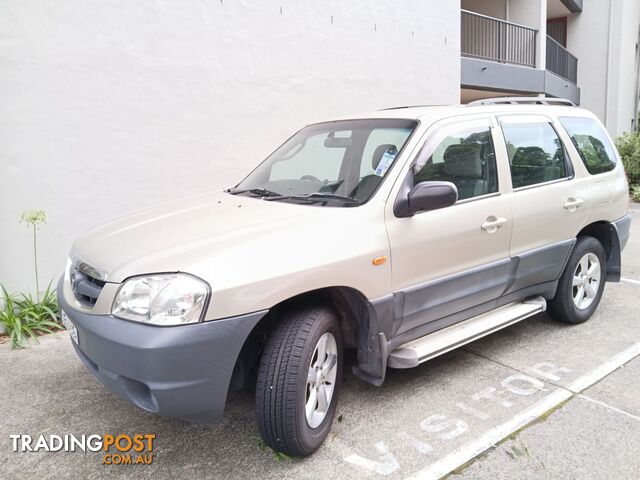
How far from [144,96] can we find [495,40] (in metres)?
10.6

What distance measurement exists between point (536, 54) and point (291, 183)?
12412mm

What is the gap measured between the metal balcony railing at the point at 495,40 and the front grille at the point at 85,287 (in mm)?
12418

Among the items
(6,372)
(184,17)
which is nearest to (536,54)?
(184,17)

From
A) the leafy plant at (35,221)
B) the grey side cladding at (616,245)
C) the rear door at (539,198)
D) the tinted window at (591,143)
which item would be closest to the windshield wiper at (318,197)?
the rear door at (539,198)

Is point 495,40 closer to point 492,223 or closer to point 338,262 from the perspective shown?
point 492,223

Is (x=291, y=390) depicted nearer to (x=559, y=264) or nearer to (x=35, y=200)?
(x=559, y=264)

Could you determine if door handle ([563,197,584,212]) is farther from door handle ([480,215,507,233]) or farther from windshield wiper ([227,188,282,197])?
windshield wiper ([227,188,282,197])

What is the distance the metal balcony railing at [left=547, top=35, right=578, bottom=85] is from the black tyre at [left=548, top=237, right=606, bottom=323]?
12.8 meters

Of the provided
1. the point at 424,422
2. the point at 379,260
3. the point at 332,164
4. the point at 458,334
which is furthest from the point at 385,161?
the point at 424,422

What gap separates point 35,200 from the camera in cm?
495

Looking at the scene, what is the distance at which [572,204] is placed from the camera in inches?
168

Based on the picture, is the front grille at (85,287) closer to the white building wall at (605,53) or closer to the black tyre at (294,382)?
the black tyre at (294,382)

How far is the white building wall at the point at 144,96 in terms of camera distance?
484cm

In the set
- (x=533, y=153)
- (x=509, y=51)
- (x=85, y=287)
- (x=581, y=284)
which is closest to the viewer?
(x=85, y=287)
